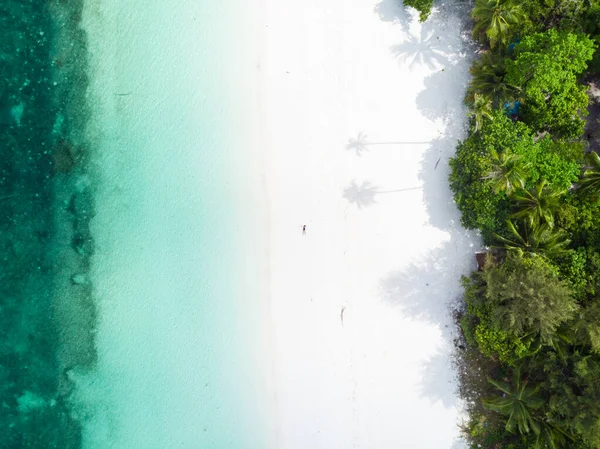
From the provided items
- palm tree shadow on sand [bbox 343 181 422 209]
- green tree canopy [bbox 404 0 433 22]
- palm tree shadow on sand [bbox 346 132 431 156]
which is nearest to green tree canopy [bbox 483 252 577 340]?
palm tree shadow on sand [bbox 343 181 422 209]

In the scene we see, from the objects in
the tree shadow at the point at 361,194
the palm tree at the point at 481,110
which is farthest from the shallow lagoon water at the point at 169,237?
the palm tree at the point at 481,110

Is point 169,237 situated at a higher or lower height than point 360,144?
lower

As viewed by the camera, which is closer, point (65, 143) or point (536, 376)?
point (536, 376)

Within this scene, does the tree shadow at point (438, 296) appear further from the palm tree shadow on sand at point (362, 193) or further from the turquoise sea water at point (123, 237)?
the turquoise sea water at point (123, 237)

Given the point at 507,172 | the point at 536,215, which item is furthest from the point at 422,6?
the point at 536,215

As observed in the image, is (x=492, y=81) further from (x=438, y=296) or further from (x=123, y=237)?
(x=123, y=237)

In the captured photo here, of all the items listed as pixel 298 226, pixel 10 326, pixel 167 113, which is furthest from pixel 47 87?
pixel 298 226

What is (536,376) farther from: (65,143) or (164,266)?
(65,143)
